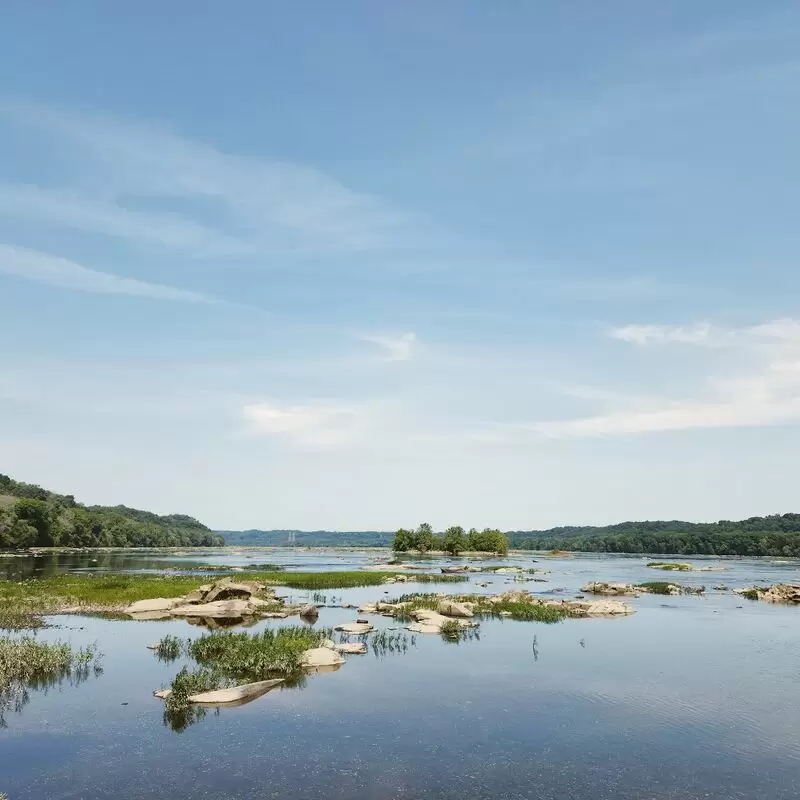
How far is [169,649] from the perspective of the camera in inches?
1538

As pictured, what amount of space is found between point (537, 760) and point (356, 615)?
3578 centimetres

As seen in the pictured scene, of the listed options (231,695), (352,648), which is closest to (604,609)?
(352,648)

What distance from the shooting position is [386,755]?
23.1 m

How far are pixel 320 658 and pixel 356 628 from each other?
10711 mm

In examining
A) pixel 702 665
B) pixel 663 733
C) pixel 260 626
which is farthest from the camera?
pixel 260 626

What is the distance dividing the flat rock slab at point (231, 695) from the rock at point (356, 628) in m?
16.3

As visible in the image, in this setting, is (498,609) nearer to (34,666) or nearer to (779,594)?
(34,666)

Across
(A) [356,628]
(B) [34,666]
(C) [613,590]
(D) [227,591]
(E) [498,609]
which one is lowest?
(C) [613,590]

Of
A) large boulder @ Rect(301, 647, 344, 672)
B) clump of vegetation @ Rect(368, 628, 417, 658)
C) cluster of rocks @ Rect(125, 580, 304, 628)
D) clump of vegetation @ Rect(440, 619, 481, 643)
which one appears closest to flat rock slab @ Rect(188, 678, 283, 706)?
large boulder @ Rect(301, 647, 344, 672)

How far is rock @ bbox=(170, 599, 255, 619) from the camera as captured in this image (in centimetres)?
5312

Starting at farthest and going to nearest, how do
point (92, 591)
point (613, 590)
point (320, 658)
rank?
point (613, 590) → point (92, 591) → point (320, 658)

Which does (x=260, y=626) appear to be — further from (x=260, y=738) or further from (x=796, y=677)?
(x=796, y=677)

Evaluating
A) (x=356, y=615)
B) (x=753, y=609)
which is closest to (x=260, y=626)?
(x=356, y=615)

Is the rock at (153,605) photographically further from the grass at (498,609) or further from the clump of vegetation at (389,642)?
the clump of vegetation at (389,642)
